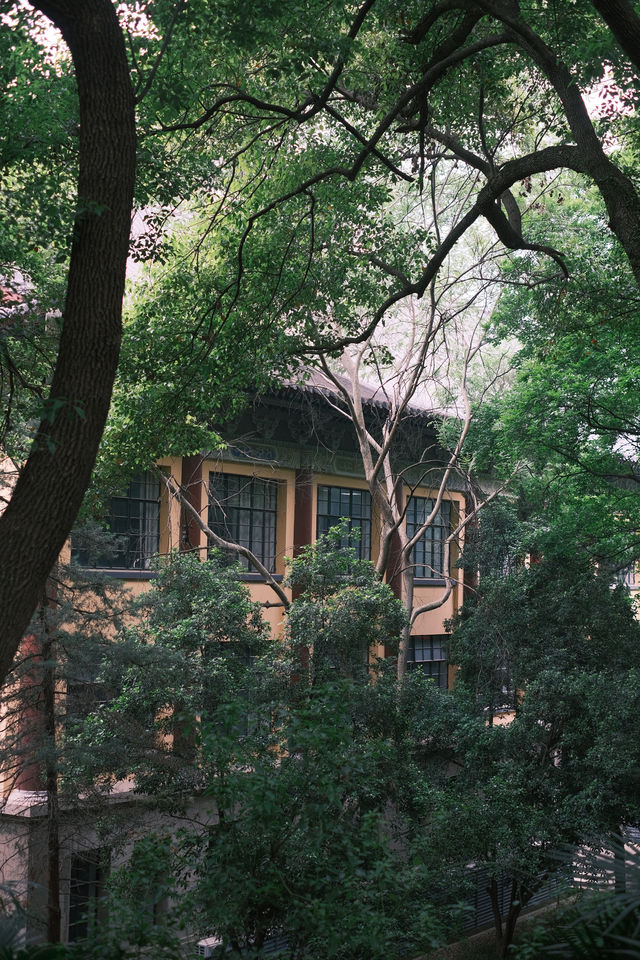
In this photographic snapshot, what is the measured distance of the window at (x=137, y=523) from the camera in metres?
17.9

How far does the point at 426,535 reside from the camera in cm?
2842

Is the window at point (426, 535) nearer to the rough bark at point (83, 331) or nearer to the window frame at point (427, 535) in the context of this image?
the window frame at point (427, 535)

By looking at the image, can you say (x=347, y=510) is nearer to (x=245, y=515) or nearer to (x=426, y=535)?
(x=245, y=515)

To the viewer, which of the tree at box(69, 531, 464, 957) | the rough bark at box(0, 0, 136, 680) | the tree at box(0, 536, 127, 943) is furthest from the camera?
the tree at box(0, 536, 127, 943)

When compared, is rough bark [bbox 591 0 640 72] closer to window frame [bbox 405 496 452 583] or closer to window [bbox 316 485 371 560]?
window [bbox 316 485 371 560]

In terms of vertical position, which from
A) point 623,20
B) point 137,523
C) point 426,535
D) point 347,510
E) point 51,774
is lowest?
point 51,774

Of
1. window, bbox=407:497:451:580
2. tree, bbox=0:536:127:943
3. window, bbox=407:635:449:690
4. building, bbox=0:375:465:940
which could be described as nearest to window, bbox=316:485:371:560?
building, bbox=0:375:465:940

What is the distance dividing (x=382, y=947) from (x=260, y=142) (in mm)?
10833

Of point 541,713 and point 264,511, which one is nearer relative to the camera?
point 541,713

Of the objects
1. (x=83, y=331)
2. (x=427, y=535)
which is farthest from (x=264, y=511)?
(x=83, y=331)

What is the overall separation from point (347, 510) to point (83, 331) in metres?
18.9

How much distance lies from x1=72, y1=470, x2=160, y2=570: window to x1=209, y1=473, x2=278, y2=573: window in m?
1.33

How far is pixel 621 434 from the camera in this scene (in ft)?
52.7

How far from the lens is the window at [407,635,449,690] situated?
27.2 m
